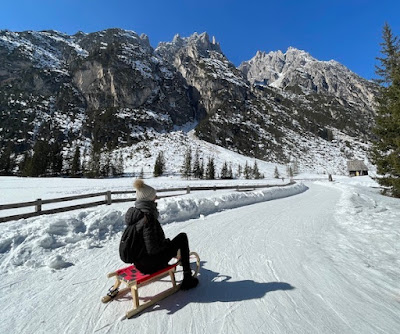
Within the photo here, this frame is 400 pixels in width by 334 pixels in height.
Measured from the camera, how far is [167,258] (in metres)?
3.40

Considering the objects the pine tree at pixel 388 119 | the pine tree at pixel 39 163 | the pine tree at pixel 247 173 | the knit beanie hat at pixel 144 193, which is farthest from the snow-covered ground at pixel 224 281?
the pine tree at pixel 247 173

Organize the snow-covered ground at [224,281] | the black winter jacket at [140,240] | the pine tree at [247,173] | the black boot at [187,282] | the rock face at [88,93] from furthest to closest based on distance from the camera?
the rock face at [88,93] → the pine tree at [247,173] → the black boot at [187,282] → the black winter jacket at [140,240] → the snow-covered ground at [224,281]

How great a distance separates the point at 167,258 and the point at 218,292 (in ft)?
3.45

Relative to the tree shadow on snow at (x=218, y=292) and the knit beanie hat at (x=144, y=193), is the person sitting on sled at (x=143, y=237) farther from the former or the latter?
the tree shadow on snow at (x=218, y=292)

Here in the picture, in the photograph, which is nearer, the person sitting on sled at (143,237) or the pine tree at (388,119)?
the person sitting on sled at (143,237)

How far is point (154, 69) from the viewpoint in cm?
18362

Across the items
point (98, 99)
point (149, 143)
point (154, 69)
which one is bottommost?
point (149, 143)

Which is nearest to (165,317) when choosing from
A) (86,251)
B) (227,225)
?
(86,251)

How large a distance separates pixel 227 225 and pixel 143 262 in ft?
18.9

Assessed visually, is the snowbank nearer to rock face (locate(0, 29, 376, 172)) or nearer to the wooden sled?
the wooden sled

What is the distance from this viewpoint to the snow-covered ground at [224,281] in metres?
2.83

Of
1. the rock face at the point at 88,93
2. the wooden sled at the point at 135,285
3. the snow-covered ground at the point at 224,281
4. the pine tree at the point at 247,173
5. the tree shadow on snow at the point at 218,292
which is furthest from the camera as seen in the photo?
the rock face at the point at 88,93

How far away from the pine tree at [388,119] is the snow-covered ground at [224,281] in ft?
37.9

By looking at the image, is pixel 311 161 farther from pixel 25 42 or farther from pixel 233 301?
pixel 25 42
